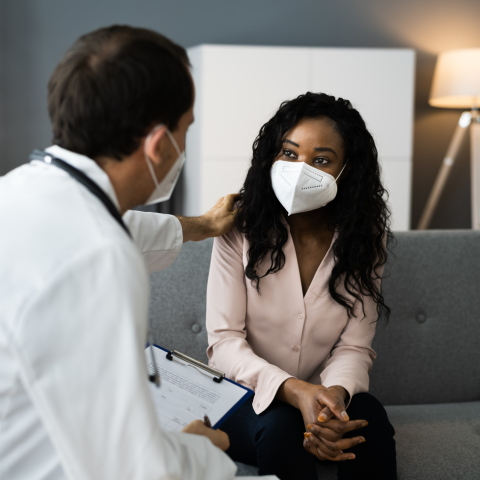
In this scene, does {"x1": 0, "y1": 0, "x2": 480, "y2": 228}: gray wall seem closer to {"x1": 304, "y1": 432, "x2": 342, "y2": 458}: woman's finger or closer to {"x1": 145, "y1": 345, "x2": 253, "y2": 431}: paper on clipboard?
{"x1": 145, "y1": 345, "x2": 253, "y2": 431}: paper on clipboard

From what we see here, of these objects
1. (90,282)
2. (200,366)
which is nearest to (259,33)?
(200,366)

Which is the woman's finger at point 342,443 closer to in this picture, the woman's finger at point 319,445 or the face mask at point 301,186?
the woman's finger at point 319,445

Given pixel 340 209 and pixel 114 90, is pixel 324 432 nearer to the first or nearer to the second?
pixel 340 209

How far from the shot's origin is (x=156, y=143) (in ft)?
2.39

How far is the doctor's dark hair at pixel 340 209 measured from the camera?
1.37 m

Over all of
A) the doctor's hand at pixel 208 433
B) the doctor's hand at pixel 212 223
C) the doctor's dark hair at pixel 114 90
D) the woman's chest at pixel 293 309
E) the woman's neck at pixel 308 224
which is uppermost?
the doctor's dark hair at pixel 114 90

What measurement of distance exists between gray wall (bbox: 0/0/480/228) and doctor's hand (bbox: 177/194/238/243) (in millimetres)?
2254

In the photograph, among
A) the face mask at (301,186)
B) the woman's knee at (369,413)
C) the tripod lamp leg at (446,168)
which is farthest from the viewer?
the tripod lamp leg at (446,168)

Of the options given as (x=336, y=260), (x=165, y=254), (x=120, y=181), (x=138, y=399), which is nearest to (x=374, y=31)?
(x=336, y=260)

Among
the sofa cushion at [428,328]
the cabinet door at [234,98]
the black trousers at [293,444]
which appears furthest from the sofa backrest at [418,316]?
the cabinet door at [234,98]

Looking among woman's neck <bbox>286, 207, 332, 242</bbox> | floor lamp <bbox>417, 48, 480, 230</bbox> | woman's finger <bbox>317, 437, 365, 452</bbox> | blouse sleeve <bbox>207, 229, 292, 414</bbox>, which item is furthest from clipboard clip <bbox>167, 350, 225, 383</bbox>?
floor lamp <bbox>417, 48, 480, 230</bbox>

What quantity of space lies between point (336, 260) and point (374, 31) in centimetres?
264

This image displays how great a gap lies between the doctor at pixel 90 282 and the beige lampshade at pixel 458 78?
2796 millimetres

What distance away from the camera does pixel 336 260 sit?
4.53ft
